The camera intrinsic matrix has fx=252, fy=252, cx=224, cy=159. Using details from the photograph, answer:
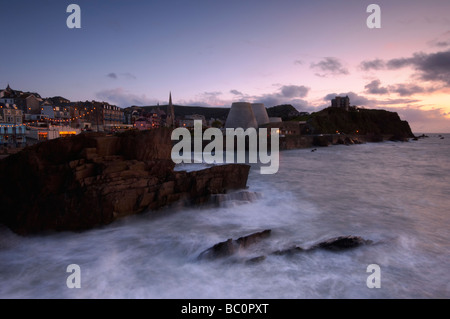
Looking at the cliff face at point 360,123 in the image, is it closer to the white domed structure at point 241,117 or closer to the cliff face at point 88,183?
the white domed structure at point 241,117

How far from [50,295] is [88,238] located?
281 centimetres

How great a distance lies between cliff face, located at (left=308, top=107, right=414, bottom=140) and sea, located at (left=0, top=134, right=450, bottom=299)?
239 feet

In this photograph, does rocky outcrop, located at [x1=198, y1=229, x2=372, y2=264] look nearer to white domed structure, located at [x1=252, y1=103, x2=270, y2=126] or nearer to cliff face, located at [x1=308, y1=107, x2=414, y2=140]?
white domed structure, located at [x1=252, y1=103, x2=270, y2=126]

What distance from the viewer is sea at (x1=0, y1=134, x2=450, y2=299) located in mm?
5430

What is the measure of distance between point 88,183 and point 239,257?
18.9ft

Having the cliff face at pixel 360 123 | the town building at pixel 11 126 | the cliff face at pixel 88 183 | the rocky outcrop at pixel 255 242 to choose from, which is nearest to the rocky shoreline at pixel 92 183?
the cliff face at pixel 88 183

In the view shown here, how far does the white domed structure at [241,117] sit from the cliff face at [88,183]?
44858 mm

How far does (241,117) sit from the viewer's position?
55438 mm

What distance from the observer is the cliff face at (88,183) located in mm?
8477

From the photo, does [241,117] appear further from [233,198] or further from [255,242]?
[255,242]

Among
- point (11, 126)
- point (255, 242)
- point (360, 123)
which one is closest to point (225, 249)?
point (255, 242)

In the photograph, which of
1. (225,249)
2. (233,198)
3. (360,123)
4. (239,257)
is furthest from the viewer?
(360,123)
